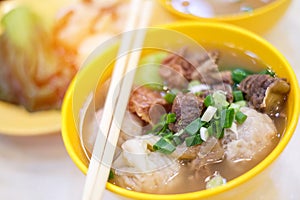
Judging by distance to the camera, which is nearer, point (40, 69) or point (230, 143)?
point (230, 143)

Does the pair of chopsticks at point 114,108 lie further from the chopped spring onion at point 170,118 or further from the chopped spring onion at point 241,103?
the chopped spring onion at point 241,103

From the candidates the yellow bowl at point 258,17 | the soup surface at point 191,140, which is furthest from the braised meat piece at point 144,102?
the yellow bowl at point 258,17

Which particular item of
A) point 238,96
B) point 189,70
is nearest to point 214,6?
point 189,70

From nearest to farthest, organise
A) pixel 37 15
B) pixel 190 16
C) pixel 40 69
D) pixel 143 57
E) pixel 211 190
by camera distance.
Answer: pixel 211 190, pixel 143 57, pixel 190 16, pixel 40 69, pixel 37 15

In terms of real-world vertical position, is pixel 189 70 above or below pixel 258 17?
below

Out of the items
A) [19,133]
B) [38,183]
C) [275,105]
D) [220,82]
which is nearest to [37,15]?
[19,133]

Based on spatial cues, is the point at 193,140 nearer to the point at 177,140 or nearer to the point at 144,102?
the point at 177,140

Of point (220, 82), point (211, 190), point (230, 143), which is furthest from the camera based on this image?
point (220, 82)

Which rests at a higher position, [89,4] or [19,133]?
[89,4]

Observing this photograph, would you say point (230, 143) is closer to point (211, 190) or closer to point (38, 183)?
point (211, 190)
